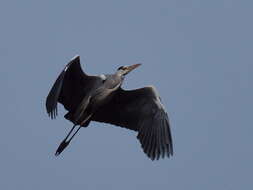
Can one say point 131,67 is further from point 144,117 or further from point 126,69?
point 144,117

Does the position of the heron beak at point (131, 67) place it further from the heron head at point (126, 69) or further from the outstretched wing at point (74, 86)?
the outstretched wing at point (74, 86)

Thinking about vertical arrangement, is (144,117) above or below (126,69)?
below

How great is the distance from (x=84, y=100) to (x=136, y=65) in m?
1.43

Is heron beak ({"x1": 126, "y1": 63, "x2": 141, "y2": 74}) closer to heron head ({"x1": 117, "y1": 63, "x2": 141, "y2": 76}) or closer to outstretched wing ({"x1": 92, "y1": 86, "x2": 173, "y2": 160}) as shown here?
heron head ({"x1": 117, "y1": 63, "x2": 141, "y2": 76})

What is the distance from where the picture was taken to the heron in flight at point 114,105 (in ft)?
65.9

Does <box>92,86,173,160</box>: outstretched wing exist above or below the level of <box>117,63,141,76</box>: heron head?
below

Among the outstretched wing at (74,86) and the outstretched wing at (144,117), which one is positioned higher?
the outstretched wing at (74,86)

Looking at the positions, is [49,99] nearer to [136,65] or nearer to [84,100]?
[84,100]

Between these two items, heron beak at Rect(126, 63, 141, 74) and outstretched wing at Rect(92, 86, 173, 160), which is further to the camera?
heron beak at Rect(126, 63, 141, 74)

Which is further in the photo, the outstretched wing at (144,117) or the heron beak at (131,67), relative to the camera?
the heron beak at (131,67)

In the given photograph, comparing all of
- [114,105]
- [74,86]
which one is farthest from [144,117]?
[74,86]

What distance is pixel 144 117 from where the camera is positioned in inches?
816

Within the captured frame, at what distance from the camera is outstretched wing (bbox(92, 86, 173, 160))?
2019cm

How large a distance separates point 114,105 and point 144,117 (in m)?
0.68
